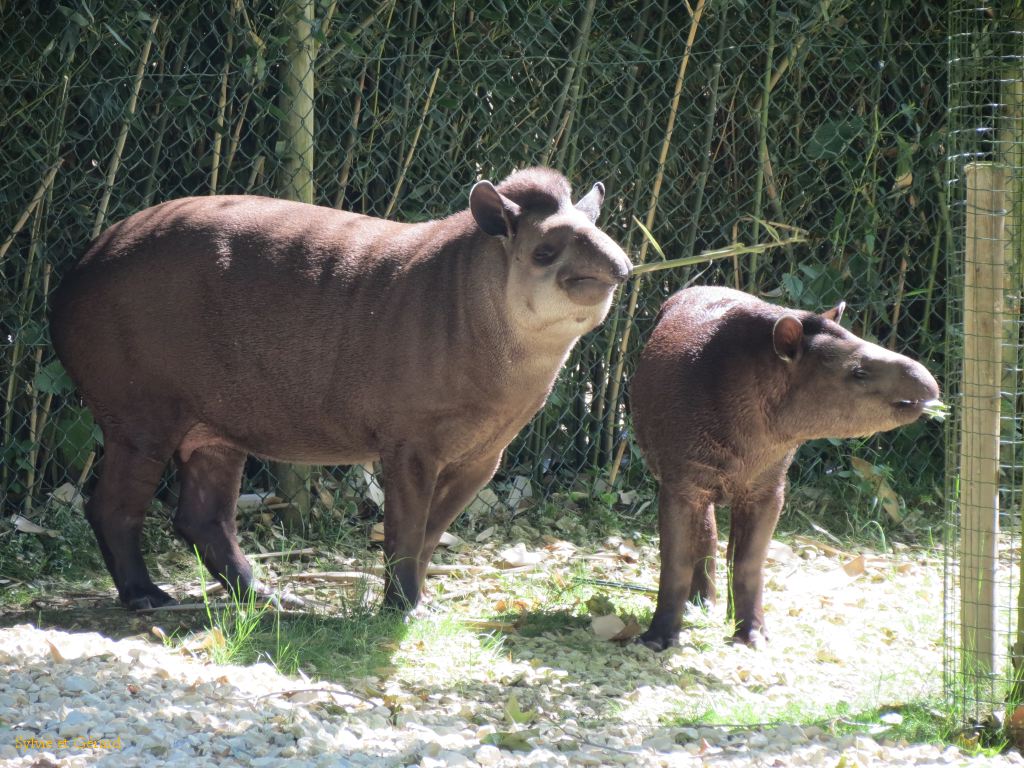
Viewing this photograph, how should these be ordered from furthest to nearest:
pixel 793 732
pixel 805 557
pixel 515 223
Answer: pixel 805 557, pixel 515 223, pixel 793 732

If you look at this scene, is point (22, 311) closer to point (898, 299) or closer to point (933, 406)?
point (933, 406)

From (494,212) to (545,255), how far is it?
0.99 ft

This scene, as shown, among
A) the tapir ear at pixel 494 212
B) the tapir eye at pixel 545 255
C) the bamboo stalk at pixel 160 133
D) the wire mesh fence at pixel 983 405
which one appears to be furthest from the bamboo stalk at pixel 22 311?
the wire mesh fence at pixel 983 405

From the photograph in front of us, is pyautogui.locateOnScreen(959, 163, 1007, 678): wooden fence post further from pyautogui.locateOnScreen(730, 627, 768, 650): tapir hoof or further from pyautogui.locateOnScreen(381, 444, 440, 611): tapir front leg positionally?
pyautogui.locateOnScreen(381, 444, 440, 611): tapir front leg

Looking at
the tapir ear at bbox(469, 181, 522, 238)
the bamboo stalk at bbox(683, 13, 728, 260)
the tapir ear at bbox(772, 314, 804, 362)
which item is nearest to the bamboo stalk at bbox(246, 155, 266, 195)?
the tapir ear at bbox(469, 181, 522, 238)

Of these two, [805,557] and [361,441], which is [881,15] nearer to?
[805,557]

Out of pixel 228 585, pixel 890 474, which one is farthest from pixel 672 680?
pixel 890 474

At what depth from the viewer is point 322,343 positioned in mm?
5688

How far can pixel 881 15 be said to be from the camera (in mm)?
8000

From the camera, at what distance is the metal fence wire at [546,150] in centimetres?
684

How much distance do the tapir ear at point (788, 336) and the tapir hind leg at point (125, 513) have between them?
278 cm

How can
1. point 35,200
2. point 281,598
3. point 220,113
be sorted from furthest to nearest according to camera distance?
point 220,113, point 35,200, point 281,598

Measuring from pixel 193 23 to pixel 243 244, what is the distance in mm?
1887

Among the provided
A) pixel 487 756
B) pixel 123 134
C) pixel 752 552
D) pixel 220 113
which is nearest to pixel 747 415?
pixel 752 552
